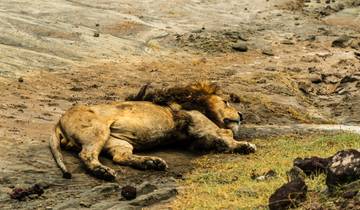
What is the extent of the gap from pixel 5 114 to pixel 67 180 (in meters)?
3.48

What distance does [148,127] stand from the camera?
10.6 metres

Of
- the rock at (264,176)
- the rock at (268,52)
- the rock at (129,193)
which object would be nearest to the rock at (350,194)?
the rock at (264,176)

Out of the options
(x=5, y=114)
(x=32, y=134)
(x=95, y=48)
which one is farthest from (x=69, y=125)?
(x=95, y=48)

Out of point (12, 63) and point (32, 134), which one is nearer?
point (32, 134)

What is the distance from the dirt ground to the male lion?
218mm

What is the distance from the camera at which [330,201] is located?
20.1 ft

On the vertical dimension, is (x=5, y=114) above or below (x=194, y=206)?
below

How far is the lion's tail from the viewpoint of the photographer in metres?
8.97

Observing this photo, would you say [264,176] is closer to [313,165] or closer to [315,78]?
[313,165]

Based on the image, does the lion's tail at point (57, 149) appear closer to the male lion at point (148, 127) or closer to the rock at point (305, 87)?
the male lion at point (148, 127)

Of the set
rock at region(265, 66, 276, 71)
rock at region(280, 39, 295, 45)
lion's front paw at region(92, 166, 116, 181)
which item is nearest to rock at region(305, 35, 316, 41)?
rock at region(280, 39, 295, 45)

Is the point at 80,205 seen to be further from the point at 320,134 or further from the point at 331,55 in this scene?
the point at 331,55

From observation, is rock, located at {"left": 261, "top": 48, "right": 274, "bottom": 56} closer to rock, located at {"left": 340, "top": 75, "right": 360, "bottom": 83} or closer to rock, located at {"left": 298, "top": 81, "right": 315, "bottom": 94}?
rock, located at {"left": 298, "top": 81, "right": 315, "bottom": 94}

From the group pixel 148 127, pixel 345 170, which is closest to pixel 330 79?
pixel 148 127
